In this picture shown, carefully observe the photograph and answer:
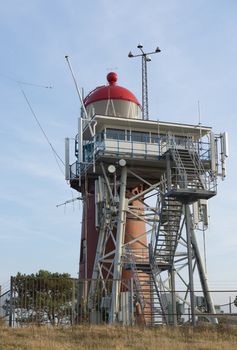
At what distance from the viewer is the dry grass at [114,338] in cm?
2095

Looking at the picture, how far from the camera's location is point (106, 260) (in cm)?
4222

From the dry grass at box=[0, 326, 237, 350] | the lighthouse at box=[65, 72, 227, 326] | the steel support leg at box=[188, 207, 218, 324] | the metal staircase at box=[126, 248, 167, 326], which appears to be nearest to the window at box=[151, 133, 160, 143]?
the lighthouse at box=[65, 72, 227, 326]

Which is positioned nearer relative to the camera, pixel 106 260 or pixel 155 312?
pixel 155 312

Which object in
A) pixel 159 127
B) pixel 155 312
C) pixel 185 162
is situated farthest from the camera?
pixel 159 127

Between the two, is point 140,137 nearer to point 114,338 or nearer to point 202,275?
point 202,275

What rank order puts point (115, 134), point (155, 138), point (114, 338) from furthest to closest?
point (155, 138), point (115, 134), point (114, 338)

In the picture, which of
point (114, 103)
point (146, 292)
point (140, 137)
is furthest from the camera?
point (114, 103)

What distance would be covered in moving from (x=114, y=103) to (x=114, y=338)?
25.2 m

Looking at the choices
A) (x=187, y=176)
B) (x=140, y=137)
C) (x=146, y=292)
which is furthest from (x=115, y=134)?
(x=146, y=292)

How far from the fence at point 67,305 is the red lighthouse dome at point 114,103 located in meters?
13.2

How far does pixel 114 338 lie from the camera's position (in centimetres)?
2330

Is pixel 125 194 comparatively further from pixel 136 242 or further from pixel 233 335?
pixel 233 335

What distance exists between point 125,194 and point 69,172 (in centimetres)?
464

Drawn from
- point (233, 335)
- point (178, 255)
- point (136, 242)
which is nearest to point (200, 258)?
point (178, 255)
